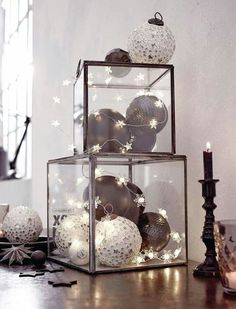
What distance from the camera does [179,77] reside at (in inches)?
51.7

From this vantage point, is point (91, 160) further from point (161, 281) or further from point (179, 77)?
point (179, 77)

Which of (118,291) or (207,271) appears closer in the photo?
(118,291)

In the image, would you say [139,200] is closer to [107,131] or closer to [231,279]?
[107,131]

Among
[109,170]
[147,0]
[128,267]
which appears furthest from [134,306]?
[147,0]

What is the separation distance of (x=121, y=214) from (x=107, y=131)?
18 cm

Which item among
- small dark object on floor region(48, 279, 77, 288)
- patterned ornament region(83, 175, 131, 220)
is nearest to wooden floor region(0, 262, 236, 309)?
small dark object on floor region(48, 279, 77, 288)

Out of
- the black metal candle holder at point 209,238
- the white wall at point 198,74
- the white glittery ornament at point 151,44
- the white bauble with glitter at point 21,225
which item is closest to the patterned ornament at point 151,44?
the white glittery ornament at point 151,44

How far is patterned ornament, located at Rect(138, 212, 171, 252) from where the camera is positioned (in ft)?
3.69

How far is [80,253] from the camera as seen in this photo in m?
1.07

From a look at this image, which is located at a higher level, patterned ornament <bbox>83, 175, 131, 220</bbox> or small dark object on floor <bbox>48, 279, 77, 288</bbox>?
patterned ornament <bbox>83, 175, 131, 220</bbox>

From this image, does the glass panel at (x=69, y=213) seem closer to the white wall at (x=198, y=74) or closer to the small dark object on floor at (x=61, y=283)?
the small dark object on floor at (x=61, y=283)

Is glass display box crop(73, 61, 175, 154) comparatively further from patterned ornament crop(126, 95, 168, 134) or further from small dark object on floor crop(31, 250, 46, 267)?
small dark object on floor crop(31, 250, 46, 267)

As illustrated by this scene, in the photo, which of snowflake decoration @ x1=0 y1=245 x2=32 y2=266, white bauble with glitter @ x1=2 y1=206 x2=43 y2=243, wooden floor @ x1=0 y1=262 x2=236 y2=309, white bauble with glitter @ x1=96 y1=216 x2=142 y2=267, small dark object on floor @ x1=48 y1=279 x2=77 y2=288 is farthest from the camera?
white bauble with glitter @ x1=2 y1=206 x2=43 y2=243

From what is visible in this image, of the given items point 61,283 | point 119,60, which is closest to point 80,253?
point 61,283
